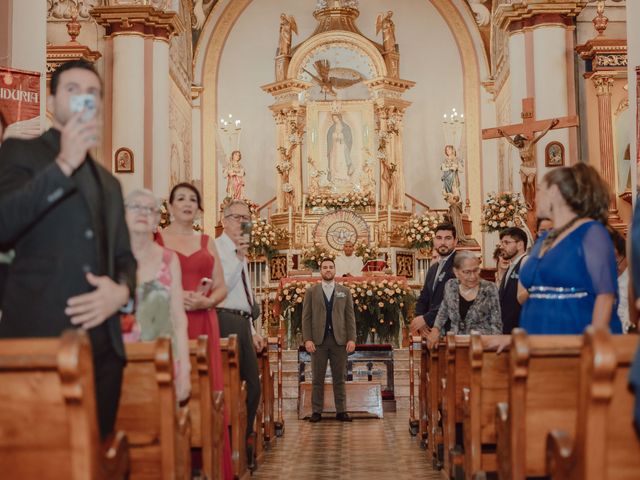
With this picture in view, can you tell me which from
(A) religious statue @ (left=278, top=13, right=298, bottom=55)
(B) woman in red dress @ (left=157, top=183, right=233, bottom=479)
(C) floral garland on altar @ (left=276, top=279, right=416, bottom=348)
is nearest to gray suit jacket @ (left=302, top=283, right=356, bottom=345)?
(C) floral garland on altar @ (left=276, top=279, right=416, bottom=348)

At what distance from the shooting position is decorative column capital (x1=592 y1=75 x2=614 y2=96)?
15.0 metres

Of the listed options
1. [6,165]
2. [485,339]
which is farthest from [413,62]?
[6,165]

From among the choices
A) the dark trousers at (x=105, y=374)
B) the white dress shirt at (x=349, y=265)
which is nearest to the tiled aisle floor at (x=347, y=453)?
the dark trousers at (x=105, y=374)

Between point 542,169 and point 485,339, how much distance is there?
10.7m

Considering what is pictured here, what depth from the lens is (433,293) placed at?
8656 mm

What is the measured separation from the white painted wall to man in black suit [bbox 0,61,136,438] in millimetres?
18273

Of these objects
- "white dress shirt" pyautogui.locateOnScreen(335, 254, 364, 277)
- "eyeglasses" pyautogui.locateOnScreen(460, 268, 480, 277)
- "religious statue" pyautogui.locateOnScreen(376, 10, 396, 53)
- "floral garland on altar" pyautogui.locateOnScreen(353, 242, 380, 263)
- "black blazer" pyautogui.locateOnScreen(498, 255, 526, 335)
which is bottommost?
"black blazer" pyautogui.locateOnScreen(498, 255, 526, 335)

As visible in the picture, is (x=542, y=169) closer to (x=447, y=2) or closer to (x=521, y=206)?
(x=521, y=206)

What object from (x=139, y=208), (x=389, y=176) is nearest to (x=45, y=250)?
(x=139, y=208)

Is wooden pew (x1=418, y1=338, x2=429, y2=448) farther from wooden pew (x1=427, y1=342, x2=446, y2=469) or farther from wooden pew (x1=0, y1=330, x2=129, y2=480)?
wooden pew (x1=0, y1=330, x2=129, y2=480)

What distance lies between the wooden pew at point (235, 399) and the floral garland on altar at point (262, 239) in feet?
34.2

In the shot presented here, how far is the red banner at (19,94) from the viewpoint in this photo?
7.09 meters

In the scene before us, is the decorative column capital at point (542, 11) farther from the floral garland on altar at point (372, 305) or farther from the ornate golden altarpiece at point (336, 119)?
the floral garland on altar at point (372, 305)

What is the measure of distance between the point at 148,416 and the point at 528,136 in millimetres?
10565
